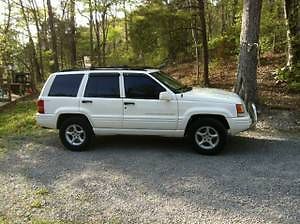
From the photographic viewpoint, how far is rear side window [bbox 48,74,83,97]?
24.9 feet

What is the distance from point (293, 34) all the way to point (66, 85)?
31.4 feet

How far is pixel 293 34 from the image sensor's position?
45.1 ft

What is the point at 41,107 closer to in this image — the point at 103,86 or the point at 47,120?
the point at 47,120

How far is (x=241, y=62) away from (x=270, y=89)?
3585 millimetres

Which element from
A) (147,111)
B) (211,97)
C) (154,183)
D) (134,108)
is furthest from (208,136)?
(154,183)

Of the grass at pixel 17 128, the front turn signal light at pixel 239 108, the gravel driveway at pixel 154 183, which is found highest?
the front turn signal light at pixel 239 108

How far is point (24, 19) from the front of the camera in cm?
2481

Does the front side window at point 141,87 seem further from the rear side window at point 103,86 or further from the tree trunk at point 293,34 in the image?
the tree trunk at point 293,34

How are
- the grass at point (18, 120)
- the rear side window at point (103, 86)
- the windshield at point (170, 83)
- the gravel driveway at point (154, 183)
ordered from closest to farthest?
the gravel driveway at point (154, 183) < the windshield at point (170, 83) < the rear side window at point (103, 86) < the grass at point (18, 120)

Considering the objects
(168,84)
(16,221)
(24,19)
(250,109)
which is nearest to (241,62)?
(250,109)

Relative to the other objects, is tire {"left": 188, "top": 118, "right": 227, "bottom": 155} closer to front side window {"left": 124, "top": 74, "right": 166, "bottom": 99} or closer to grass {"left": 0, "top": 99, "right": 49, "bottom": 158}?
front side window {"left": 124, "top": 74, "right": 166, "bottom": 99}

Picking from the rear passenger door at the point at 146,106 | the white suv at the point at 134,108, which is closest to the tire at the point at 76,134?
the white suv at the point at 134,108

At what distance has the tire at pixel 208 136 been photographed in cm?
692

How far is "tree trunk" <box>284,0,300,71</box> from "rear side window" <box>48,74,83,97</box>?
8829 mm
